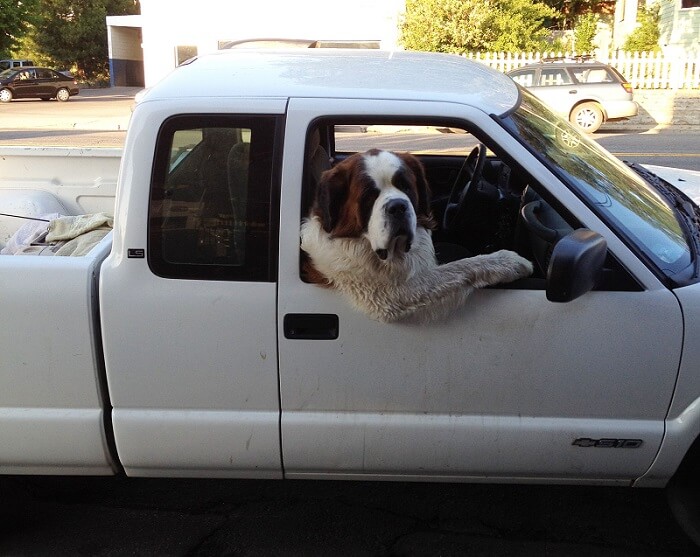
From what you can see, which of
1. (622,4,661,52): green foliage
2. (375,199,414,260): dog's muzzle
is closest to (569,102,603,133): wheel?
(622,4,661,52): green foliage

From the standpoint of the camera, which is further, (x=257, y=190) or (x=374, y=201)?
(x=257, y=190)

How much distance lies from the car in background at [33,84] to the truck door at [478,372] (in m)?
35.2

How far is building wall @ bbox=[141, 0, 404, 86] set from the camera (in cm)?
2953

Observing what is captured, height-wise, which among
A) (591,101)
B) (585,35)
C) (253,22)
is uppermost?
(253,22)

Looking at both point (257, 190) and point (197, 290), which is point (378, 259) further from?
point (197, 290)

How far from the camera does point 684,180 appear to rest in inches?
165

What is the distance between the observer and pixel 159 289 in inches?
107

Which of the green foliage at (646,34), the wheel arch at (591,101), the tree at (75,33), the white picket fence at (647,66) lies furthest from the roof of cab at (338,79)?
the tree at (75,33)

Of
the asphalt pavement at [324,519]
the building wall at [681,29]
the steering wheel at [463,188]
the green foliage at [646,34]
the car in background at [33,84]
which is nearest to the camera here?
the asphalt pavement at [324,519]

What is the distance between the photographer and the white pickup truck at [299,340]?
8.89 ft

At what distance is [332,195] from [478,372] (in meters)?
0.86

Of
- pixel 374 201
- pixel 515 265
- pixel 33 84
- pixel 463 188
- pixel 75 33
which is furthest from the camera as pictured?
pixel 75 33

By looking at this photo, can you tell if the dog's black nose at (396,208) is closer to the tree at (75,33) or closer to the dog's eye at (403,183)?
the dog's eye at (403,183)

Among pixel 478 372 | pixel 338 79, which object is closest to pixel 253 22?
pixel 338 79
